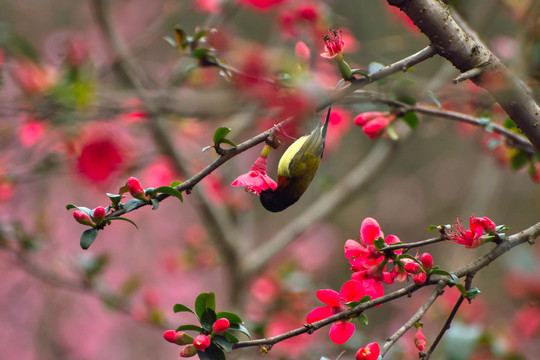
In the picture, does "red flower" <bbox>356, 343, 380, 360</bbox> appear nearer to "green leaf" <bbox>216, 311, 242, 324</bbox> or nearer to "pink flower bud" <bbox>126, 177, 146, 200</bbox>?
"green leaf" <bbox>216, 311, 242, 324</bbox>

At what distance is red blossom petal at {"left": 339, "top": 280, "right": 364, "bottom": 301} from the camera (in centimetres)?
71

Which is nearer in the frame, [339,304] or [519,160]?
[339,304]

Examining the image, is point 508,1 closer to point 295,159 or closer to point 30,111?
point 295,159

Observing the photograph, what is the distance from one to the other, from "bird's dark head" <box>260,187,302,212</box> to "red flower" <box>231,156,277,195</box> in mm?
25

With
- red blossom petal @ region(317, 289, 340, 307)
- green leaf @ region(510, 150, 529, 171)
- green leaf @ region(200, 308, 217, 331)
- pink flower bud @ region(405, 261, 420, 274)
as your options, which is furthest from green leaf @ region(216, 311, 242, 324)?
green leaf @ region(510, 150, 529, 171)

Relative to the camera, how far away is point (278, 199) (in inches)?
32.7

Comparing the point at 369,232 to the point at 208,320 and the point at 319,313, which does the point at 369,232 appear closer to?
the point at 319,313

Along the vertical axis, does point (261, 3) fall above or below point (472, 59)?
above

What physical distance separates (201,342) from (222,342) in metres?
0.03

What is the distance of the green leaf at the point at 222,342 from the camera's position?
26.2 inches

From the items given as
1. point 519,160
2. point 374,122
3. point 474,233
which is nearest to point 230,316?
point 474,233

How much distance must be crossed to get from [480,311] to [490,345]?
0.76m

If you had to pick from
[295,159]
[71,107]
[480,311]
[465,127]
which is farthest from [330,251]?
[295,159]

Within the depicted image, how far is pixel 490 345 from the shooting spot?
142 cm
